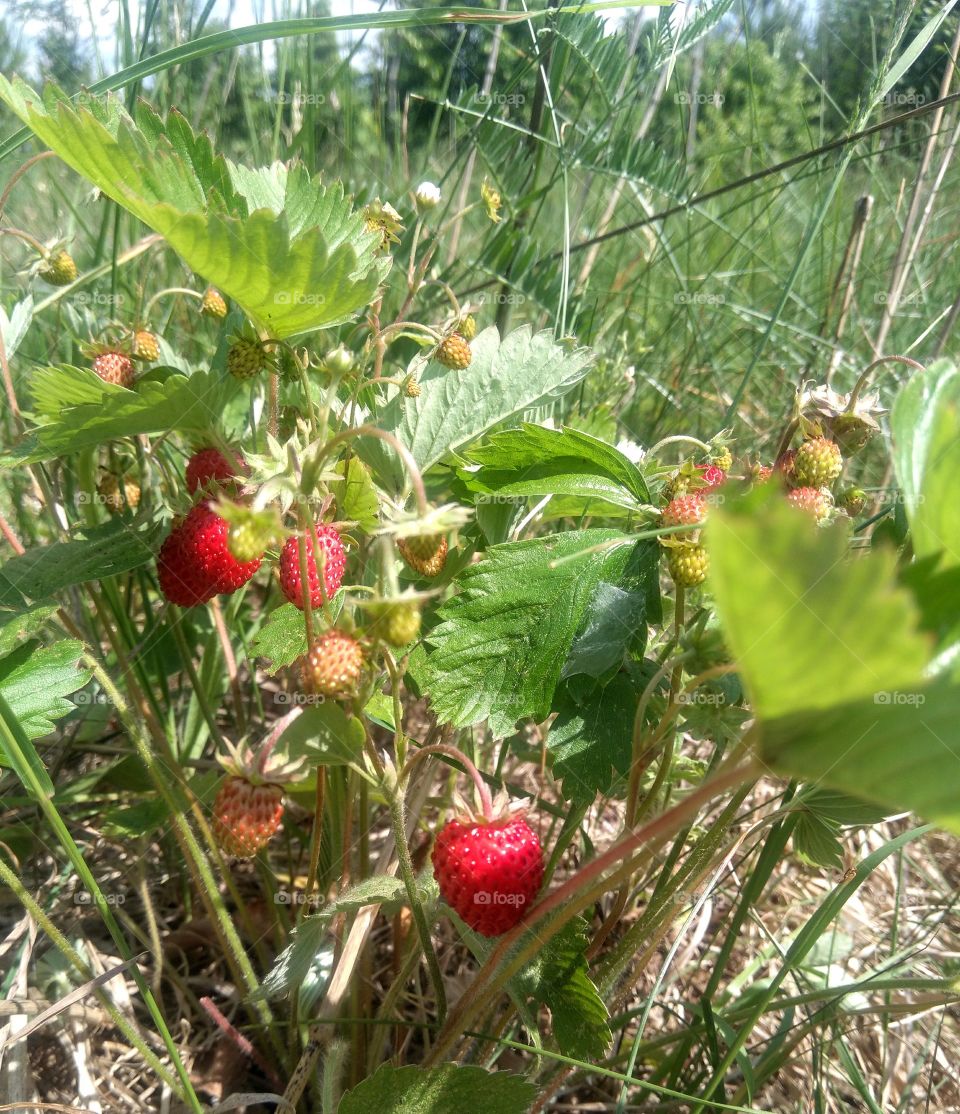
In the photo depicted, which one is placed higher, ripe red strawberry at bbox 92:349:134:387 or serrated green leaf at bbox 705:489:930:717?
ripe red strawberry at bbox 92:349:134:387

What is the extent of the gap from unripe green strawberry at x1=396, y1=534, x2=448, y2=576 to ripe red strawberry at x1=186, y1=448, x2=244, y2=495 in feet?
0.81

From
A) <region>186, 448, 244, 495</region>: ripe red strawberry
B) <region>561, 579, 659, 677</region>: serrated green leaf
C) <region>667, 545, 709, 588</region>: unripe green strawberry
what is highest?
<region>186, 448, 244, 495</region>: ripe red strawberry

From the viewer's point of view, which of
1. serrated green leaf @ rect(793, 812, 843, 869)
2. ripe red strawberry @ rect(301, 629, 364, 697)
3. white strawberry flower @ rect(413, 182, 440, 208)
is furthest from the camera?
white strawberry flower @ rect(413, 182, 440, 208)

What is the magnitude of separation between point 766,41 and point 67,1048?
2643 millimetres

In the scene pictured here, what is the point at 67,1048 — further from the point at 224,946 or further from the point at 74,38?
the point at 74,38

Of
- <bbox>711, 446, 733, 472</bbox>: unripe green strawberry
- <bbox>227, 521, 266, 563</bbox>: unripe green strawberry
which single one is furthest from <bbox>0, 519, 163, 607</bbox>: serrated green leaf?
<bbox>711, 446, 733, 472</bbox>: unripe green strawberry

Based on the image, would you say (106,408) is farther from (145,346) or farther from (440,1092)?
(440,1092)

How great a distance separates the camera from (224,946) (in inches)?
40.4

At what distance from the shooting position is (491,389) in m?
1.06

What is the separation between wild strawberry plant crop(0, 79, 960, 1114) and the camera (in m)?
0.58

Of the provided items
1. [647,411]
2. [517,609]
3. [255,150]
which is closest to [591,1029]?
[517,609]

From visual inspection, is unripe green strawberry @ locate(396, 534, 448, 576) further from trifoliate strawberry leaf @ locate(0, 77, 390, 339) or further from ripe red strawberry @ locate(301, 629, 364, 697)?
trifoliate strawberry leaf @ locate(0, 77, 390, 339)

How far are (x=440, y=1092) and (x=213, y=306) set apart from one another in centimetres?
98

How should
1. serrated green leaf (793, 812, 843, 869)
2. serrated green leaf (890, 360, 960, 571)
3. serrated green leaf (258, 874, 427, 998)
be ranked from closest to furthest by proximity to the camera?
serrated green leaf (890, 360, 960, 571) → serrated green leaf (258, 874, 427, 998) → serrated green leaf (793, 812, 843, 869)
